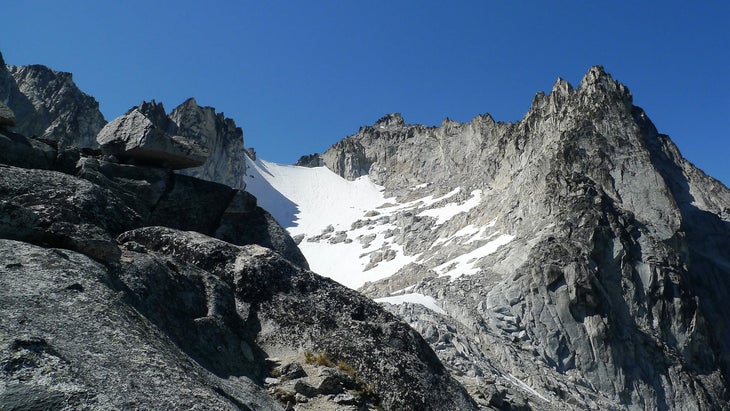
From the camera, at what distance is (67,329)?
638 centimetres

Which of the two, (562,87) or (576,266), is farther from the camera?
(562,87)

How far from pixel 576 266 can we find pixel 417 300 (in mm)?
15438

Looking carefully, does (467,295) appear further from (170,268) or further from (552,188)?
(170,268)

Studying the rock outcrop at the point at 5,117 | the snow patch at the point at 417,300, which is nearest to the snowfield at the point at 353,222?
the snow patch at the point at 417,300

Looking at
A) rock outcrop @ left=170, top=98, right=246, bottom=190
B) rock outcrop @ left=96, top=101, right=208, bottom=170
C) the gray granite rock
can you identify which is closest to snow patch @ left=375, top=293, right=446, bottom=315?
rock outcrop @ left=96, top=101, right=208, bottom=170

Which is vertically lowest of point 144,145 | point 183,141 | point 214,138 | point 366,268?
point 144,145

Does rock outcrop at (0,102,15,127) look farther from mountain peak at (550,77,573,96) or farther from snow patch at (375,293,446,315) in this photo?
mountain peak at (550,77,573,96)

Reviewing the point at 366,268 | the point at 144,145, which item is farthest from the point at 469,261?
the point at 144,145

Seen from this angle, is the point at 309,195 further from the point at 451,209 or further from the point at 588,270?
the point at 588,270

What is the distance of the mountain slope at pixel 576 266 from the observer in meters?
A: 45.5

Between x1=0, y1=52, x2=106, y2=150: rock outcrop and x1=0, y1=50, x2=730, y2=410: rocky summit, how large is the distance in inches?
13.4

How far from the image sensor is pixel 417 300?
50.9 metres

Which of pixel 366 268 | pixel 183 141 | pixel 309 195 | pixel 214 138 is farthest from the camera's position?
pixel 309 195

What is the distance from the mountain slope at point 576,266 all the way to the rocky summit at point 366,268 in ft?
0.90
